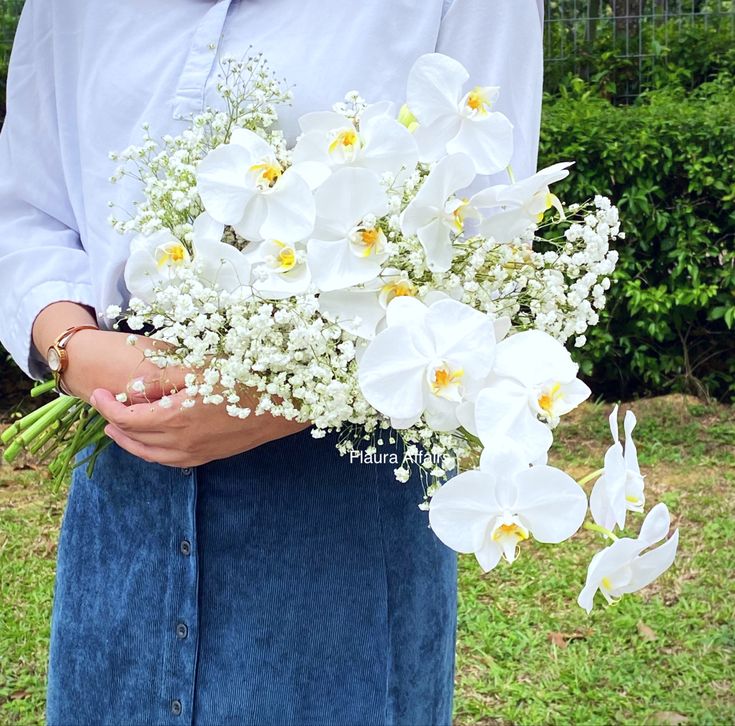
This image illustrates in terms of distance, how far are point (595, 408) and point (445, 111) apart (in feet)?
15.0

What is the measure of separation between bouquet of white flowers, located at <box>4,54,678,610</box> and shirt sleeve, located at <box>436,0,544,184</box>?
9.9 inches

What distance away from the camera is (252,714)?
148cm

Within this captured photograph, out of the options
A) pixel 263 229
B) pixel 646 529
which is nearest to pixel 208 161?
pixel 263 229

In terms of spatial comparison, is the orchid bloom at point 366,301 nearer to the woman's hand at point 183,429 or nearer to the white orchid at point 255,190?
the white orchid at point 255,190

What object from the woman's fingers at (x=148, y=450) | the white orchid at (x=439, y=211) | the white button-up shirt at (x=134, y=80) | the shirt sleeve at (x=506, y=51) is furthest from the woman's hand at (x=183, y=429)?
the shirt sleeve at (x=506, y=51)

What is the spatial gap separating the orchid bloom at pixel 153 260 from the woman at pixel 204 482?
0.18 m

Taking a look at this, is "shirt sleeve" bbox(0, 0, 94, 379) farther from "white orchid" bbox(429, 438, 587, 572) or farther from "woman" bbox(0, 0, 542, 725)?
"white orchid" bbox(429, 438, 587, 572)

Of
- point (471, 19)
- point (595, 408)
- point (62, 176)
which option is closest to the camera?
point (471, 19)

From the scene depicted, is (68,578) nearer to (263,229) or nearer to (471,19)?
(263,229)

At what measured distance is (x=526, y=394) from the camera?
3.06 ft

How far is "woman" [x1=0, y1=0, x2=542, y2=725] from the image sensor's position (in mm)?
1318

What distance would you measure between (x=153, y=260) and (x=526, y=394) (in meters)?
0.43

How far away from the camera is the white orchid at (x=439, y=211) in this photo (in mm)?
963

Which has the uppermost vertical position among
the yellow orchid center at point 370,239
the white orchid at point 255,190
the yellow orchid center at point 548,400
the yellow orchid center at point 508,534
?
the white orchid at point 255,190
